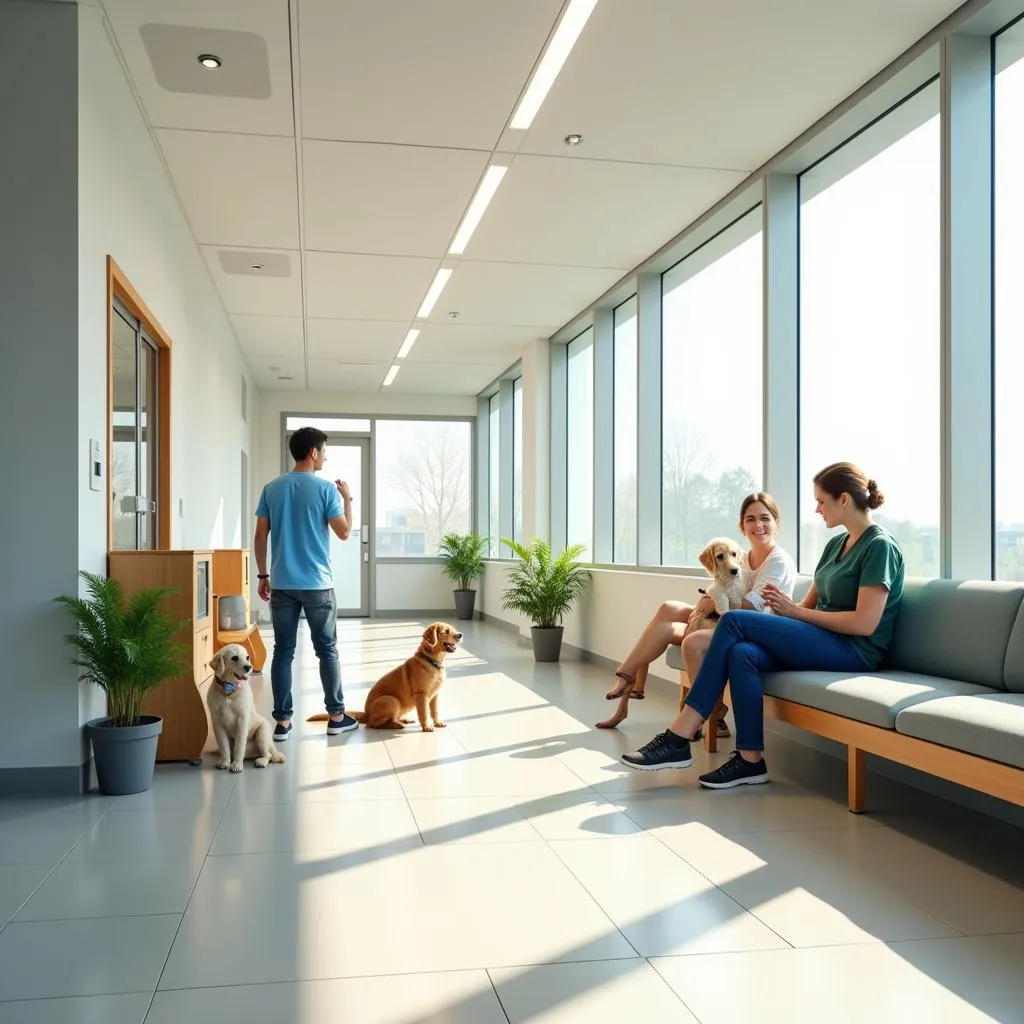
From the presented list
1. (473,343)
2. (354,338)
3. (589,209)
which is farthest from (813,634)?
(354,338)

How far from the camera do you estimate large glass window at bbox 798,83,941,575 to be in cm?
424

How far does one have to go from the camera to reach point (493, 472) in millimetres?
12898

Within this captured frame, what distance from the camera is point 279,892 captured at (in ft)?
8.55

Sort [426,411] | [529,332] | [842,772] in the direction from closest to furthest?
1. [842,772]
2. [529,332]
3. [426,411]

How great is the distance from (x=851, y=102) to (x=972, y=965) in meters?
3.67

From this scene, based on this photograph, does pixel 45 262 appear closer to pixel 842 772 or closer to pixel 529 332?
pixel 842 772

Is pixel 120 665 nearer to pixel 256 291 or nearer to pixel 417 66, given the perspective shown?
pixel 417 66

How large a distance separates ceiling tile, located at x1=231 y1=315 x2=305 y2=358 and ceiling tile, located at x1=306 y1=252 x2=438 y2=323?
50cm

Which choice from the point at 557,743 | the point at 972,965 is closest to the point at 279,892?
the point at 972,965

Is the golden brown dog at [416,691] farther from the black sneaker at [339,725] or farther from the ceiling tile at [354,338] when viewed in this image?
the ceiling tile at [354,338]

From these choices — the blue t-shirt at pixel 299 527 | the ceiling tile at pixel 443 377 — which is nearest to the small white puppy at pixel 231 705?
the blue t-shirt at pixel 299 527

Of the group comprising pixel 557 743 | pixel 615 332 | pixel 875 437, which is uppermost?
pixel 615 332

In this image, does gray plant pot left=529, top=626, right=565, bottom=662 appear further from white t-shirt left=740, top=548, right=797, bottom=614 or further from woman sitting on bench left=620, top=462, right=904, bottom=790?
woman sitting on bench left=620, top=462, right=904, bottom=790

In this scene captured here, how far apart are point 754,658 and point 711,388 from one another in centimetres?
284
